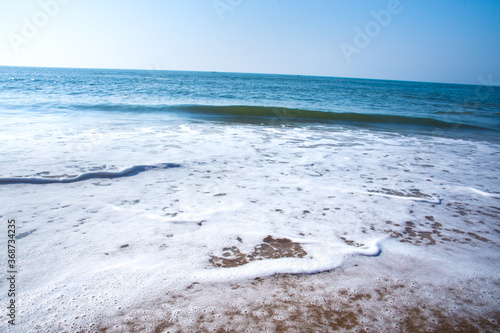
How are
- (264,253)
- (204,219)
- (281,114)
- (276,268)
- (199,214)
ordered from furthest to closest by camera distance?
1. (281,114)
2. (199,214)
3. (204,219)
4. (264,253)
5. (276,268)

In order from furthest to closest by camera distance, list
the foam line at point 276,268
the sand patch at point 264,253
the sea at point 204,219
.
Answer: the sand patch at point 264,253, the foam line at point 276,268, the sea at point 204,219

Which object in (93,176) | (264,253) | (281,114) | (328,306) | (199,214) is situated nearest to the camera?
(328,306)

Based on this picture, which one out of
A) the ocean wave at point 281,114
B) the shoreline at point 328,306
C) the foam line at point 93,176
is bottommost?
the shoreline at point 328,306

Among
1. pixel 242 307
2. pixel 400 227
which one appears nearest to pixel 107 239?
pixel 242 307

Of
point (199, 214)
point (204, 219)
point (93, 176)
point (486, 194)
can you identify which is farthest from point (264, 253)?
point (486, 194)

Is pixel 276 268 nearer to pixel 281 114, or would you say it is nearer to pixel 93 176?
pixel 93 176

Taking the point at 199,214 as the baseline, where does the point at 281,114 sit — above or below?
above

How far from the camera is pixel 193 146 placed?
A: 586 cm

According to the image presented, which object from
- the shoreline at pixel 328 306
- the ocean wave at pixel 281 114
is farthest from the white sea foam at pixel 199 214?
the ocean wave at pixel 281 114

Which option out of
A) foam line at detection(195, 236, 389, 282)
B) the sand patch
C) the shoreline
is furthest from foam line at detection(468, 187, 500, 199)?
the sand patch

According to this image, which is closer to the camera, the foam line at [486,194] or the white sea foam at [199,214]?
the white sea foam at [199,214]

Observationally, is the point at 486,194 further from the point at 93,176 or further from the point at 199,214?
the point at 93,176

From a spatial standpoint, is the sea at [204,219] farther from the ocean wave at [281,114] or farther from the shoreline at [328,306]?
the ocean wave at [281,114]

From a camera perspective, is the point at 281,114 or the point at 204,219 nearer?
the point at 204,219
